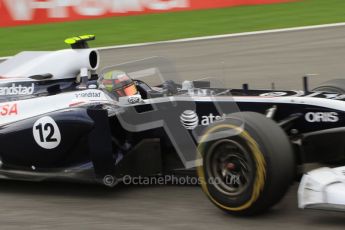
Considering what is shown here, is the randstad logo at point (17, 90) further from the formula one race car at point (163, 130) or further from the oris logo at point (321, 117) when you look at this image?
the oris logo at point (321, 117)

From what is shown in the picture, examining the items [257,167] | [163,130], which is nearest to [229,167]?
[257,167]

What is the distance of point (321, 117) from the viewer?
4730mm

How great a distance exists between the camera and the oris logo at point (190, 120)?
5105 millimetres

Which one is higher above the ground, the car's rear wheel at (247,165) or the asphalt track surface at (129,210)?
the car's rear wheel at (247,165)

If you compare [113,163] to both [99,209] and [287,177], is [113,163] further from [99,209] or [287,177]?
[287,177]

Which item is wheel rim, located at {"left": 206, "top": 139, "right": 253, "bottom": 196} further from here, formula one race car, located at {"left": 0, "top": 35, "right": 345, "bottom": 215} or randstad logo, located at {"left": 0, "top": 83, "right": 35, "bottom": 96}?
randstad logo, located at {"left": 0, "top": 83, "right": 35, "bottom": 96}

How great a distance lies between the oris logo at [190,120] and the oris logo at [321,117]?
825 mm

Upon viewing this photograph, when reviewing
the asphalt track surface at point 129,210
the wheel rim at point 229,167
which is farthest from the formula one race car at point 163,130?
the asphalt track surface at point 129,210

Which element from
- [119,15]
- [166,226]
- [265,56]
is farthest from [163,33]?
[166,226]

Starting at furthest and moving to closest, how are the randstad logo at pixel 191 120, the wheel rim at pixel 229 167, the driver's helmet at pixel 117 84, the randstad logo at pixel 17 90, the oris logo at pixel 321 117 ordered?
the randstad logo at pixel 17 90, the driver's helmet at pixel 117 84, the randstad logo at pixel 191 120, the oris logo at pixel 321 117, the wheel rim at pixel 229 167

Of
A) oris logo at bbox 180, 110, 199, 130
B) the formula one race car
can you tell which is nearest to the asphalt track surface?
the formula one race car

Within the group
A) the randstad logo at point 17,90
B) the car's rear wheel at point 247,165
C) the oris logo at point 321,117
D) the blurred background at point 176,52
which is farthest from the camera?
the randstad logo at point 17,90

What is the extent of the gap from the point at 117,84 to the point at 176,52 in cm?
726

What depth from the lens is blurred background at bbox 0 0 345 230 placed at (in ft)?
14.9
